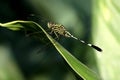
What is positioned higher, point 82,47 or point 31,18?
point 31,18

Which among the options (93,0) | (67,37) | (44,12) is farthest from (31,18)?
(93,0)

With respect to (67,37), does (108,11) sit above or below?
above

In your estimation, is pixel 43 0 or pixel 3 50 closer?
pixel 3 50

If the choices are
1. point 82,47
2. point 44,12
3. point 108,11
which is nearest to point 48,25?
point 44,12

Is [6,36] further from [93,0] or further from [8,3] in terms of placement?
[93,0]

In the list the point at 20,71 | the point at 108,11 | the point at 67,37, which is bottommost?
the point at 20,71

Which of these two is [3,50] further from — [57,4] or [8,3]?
[57,4]
